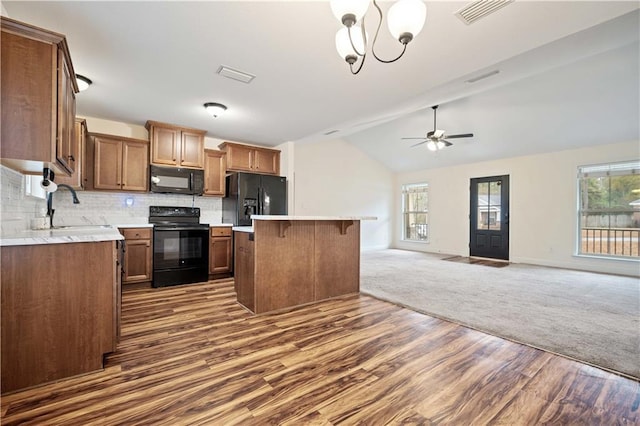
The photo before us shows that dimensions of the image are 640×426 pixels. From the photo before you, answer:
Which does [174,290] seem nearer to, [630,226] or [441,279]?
[441,279]

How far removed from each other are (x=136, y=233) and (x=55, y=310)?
7.89 feet

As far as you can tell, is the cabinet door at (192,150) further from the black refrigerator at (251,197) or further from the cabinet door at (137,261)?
the cabinet door at (137,261)

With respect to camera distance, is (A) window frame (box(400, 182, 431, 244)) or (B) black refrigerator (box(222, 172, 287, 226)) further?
(A) window frame (box(400, 182, 431, 244))

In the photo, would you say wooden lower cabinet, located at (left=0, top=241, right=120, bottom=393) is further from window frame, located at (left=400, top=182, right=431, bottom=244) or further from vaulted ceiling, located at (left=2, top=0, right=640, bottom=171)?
window frame, located at (left=400, top=182, right=431, bottom=244)

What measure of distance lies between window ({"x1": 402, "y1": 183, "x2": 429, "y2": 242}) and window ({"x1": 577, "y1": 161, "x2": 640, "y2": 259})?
3.46 metres

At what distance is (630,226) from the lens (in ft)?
16.9

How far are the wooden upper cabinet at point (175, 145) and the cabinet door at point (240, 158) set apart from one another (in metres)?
0.49

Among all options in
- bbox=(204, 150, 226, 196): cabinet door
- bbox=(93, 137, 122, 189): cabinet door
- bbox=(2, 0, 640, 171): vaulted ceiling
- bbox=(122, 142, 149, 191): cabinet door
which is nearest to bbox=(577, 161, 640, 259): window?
bbox=(2, 0, 640, 171): vaulted ceiling

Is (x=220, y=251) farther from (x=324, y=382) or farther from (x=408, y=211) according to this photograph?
(x=408, y=211)

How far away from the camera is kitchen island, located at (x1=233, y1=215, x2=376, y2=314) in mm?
2990

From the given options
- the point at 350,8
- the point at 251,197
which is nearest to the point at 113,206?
the point at 251,197

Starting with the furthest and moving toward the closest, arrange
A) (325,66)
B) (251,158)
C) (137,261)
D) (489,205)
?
1. (489,205)
2. (251,158)
3. (137,261)
4. (325,66)

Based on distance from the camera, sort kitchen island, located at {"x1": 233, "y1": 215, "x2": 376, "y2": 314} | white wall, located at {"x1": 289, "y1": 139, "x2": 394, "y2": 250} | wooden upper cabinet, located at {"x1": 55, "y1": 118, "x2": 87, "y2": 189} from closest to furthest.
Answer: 1. kitchen island, located at {"x1": 233, "y1": 215, "x2": 376, "y2": 314}
2. wooden upper cabinet, located at {"x1": 55, "y1": 118, "x2": 87, "y2": 189}
3. white wall, located at {"x1": 289, "y1": 139, "x2": 394, "y2": 250}

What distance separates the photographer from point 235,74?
2932 millimetres
